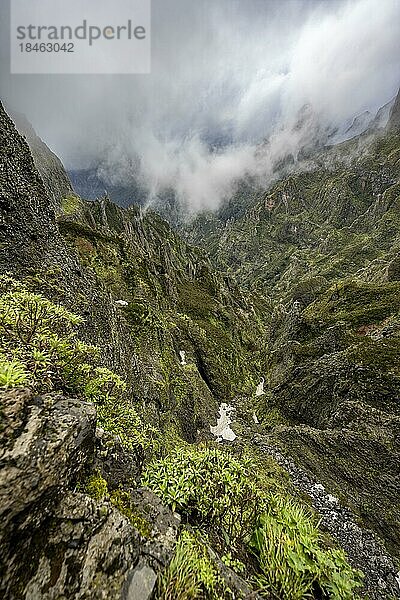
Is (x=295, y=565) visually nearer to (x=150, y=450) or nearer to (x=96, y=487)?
(x=96, y=487)

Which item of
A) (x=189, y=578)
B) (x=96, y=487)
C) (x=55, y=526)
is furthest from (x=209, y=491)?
(x=55, y=526)

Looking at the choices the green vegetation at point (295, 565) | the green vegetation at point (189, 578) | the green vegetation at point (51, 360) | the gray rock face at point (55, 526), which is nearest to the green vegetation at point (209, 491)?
the green vegetation at point (295, 565)

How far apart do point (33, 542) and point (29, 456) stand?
42.5 inches

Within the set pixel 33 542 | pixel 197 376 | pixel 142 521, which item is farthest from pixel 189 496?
pixel 197 376

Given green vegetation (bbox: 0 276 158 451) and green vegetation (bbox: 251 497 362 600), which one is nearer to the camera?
green vegetation (bbox: 251 497 362 600)

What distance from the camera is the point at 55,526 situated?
4.06m

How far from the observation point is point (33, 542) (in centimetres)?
379

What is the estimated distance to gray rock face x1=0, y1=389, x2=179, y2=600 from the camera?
3.56m

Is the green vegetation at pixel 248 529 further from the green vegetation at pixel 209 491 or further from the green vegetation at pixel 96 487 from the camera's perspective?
the green vegetation at pixel 96 487

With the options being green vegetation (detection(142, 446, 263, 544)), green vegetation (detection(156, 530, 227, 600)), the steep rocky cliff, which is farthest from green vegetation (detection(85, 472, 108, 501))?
green vegetation (detection(142, 446, 263, 544))

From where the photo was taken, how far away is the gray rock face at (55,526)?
11.7 feet

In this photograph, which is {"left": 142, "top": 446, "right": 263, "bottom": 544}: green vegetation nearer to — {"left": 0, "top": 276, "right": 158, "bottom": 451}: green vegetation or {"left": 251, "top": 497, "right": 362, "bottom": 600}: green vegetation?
{"left": 251, "top": 497, "right": 362, "bottom": 600}: green vegetation

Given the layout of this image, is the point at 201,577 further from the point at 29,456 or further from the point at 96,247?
the point at 96,247

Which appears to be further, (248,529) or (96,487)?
(248,529)
